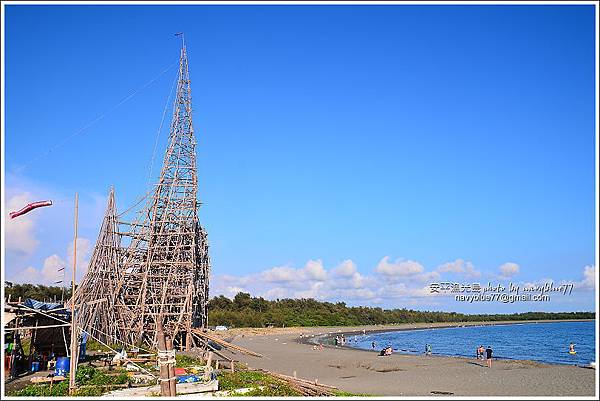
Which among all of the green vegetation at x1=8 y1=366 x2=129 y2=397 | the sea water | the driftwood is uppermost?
the green vegetation at x1=8 y1=366 x2=129 y2=397

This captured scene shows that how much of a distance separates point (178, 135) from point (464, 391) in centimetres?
2852

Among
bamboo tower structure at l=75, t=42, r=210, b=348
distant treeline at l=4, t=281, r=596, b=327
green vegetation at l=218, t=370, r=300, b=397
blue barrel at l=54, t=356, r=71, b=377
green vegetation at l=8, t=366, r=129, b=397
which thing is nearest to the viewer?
green vegetation at l=8, t=366, r=129, b=397

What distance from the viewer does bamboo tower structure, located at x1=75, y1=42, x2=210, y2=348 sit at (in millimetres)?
38469

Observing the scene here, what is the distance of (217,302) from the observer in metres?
97.6

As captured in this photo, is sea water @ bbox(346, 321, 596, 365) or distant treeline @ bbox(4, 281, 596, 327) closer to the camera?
sea water @ bbox(346, 321, 596, 365)

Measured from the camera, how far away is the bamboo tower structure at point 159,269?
3847 cm

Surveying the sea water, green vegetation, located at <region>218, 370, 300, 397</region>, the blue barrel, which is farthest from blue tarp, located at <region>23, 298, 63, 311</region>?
the sea water

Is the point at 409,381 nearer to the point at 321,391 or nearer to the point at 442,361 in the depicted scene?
the point at 321,391

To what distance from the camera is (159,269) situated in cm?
4053

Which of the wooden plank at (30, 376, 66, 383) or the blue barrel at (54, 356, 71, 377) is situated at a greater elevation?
the blue barrel at (54, 356, 71, 377)

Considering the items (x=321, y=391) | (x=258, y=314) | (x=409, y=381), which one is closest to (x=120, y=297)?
(x=409, y=381)

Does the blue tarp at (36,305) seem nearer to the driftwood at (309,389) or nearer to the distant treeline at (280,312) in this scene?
the driftwood at (309,389)

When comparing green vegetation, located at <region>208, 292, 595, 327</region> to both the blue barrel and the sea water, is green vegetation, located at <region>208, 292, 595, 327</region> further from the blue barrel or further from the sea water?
the blue barrel

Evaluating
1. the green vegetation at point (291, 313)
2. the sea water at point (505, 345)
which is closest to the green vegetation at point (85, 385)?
the sea water at point (505, 345)
